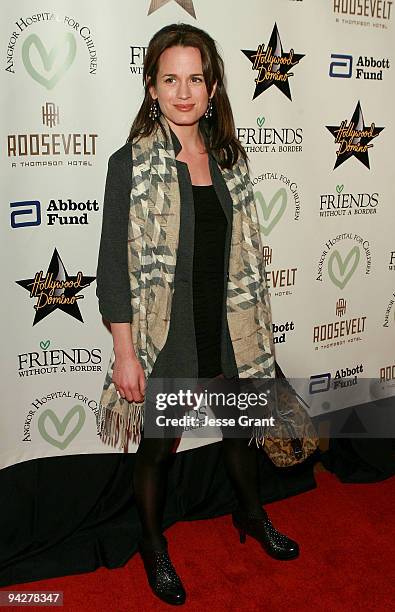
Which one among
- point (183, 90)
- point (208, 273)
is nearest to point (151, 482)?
point (208, 273)

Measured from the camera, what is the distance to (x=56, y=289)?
97.7 inches

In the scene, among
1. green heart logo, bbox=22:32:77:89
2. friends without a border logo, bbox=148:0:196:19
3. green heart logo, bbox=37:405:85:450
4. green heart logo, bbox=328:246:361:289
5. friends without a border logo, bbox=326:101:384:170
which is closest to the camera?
green heart logo, bbox=22:32:77:89

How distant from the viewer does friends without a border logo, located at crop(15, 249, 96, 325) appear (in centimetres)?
245

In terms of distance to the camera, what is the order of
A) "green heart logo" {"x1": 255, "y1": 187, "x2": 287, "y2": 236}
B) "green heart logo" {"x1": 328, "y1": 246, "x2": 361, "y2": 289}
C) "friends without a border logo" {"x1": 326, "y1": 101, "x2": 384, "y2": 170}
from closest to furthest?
"green heart logo" {"x1": 255, "y1": 187, "x2": 287, "y2": 236} → "friends without a border logo" {"x1": 326, "y1": 101, "x2": 384, "y2": 170} → "green heart logo" {"x1": 328, "y1": 246, "x2": 361, "y2": 289}

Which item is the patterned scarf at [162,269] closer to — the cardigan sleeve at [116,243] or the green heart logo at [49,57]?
the cardigan sleeve at [116,243]

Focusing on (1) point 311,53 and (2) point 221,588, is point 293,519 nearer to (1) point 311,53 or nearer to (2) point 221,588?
(2) point 221,588

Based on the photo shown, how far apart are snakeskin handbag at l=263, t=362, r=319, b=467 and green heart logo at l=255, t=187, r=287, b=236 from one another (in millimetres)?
693

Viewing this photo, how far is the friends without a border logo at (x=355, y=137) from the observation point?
2920 millimetres

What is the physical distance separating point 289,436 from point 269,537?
0.39 meters

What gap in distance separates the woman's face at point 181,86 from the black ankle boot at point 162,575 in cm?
149

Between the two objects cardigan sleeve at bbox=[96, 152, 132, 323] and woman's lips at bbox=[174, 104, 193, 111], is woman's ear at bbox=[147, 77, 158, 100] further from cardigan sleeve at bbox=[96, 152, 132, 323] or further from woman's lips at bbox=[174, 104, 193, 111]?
cardigan sleeve at bbox=[96, 152, 132, 323]

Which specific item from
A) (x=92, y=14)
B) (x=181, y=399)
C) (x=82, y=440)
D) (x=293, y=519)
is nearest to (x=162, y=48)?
(x=92, y=14)

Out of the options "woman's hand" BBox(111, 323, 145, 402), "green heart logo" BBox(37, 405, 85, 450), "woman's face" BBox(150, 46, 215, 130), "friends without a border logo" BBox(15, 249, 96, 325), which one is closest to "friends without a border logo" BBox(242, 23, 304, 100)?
"woman's face" BBox(150, 46, 215, 130)

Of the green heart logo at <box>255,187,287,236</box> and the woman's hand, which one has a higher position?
the green heart logo at <box>255,187,287,236</box>
